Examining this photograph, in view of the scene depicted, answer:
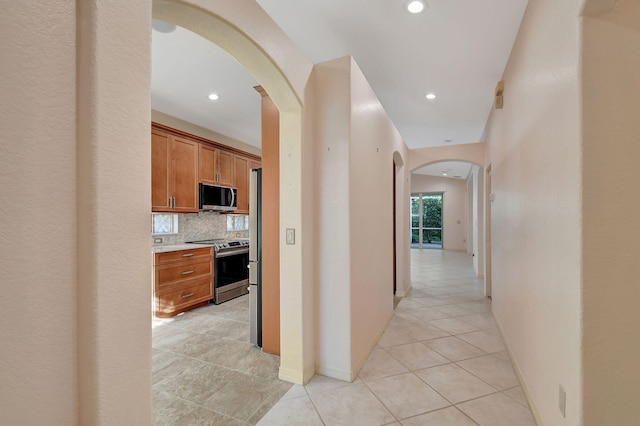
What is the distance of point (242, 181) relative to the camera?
17.5 feet

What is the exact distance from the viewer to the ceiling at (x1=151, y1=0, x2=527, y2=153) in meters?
2.16

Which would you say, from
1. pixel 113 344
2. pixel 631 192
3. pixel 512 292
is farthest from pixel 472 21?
pixel 113 344

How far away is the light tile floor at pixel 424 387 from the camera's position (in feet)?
6.02

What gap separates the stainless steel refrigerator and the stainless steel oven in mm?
1614

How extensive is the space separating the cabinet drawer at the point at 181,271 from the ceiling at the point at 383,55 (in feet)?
6.81

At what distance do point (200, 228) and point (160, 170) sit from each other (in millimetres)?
1275

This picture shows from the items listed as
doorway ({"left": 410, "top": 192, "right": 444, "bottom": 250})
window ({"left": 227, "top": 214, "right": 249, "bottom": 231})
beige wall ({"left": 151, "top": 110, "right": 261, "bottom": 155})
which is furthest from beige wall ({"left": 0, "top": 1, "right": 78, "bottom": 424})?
doorway ({"left": 410, "top": 192, "right": 444, "bottom": 250})

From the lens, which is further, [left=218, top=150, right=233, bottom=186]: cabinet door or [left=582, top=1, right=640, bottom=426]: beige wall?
[left=218, top=150, right=233, bottom=186]: cabinet door

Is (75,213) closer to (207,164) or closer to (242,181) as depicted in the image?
(207,164)

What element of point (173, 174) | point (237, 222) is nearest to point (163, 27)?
point (173, 174)

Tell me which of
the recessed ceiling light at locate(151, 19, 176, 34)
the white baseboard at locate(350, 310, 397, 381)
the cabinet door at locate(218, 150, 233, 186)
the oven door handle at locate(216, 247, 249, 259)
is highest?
the recessed ceiling light at locate(151, 19, 176, 34)

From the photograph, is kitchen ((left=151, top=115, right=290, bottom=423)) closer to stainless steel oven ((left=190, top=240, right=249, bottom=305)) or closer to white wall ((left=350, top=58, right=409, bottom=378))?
stainless steel oven ((left=190, top=240, right=249, bottom=305))

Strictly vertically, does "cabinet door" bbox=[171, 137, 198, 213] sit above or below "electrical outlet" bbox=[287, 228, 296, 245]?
above

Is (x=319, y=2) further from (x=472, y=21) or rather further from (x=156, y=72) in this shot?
(x=156, y=72)
